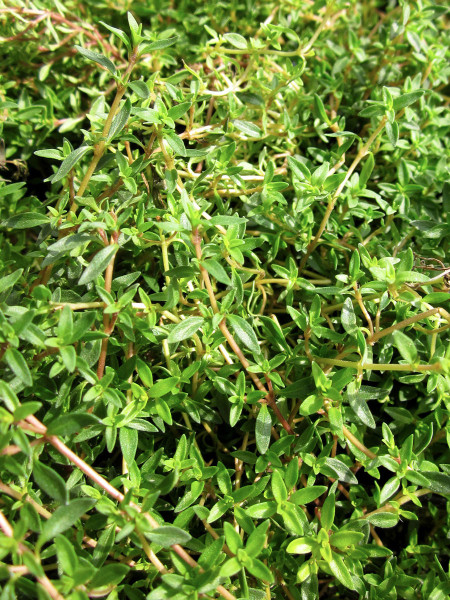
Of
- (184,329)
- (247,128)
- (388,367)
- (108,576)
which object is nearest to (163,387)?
(184,329)

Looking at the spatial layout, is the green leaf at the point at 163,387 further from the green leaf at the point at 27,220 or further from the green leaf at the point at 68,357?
the green leaf at the point at 27,220

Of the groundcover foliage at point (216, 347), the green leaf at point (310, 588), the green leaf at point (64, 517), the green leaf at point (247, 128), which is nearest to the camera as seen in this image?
the green leaf at point (64, 517)

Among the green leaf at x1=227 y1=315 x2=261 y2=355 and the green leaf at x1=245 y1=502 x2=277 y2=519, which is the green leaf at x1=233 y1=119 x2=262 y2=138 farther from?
the green leaf at x1=245 y1=502 x2=277 y2=519

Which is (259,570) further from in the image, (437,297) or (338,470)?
(437,297)

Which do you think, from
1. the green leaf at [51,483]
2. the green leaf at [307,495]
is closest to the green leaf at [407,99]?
the green leaf at [307,495]

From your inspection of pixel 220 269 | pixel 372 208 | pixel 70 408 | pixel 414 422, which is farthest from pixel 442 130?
pixel 70 408

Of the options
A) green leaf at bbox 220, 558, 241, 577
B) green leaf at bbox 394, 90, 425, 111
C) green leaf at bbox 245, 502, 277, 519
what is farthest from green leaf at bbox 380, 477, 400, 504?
green leaf at bbox 394, 90, 425, 111
